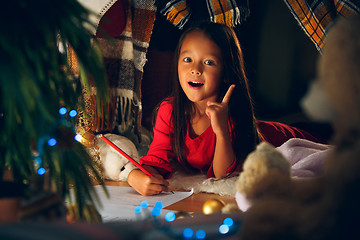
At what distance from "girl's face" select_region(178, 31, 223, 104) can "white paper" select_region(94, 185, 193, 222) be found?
13.3 inches

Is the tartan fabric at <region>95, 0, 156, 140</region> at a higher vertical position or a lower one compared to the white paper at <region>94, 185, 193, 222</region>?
higher

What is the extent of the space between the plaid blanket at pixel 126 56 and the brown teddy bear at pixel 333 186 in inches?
41.4

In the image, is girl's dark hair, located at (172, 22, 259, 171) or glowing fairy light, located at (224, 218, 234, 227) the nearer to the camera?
glowing fairy light, located at (224, 218, 234, 227)

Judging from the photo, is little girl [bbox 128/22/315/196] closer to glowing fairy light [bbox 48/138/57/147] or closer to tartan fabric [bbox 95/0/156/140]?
tartan fabric [bbox 95/0/156/140]

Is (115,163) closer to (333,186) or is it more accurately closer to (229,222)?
(229,222)

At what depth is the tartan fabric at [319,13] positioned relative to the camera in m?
1.29

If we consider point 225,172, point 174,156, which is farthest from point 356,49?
point 174,156

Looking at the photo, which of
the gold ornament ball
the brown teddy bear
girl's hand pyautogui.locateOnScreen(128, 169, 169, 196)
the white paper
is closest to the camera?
the brown teddy bear

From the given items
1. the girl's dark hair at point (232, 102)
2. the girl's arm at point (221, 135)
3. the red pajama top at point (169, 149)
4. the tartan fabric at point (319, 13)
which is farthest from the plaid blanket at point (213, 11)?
the girl's arm at point (221, 135)

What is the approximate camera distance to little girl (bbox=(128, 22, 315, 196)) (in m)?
1.06

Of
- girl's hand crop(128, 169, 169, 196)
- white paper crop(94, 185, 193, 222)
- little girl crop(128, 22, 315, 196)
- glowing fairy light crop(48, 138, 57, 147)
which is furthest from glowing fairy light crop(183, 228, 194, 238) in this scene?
little girl crop(128, 22, 315, 196)

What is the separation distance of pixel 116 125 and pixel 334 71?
45.1 inches

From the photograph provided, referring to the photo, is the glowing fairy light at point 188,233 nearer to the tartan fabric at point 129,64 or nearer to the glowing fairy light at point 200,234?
the glowing fairy light at point 200,234

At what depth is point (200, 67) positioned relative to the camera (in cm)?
106
